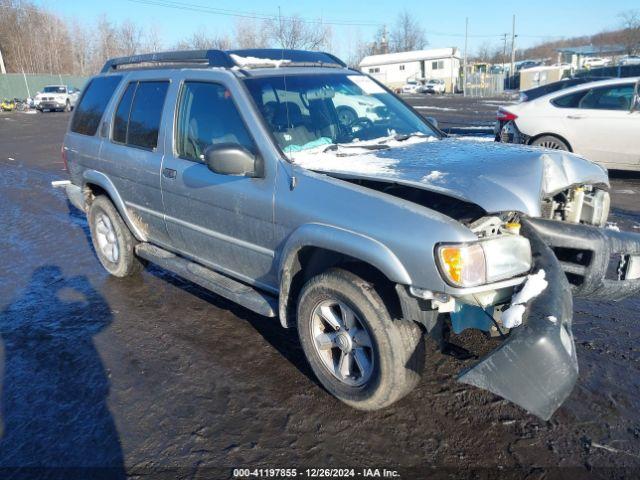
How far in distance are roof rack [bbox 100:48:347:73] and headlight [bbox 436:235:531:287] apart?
7.65 ft

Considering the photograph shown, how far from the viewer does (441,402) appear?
317 cm

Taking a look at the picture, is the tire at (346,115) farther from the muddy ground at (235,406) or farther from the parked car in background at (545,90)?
the parked car in background at (545,90)

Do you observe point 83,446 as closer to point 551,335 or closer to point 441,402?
point 441,402

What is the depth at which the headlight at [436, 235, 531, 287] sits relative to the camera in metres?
2.53

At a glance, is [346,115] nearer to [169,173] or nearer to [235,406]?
[169,173]

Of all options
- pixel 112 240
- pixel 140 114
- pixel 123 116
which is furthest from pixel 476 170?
pixel 112 240

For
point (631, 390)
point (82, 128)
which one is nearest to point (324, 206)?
point (631, 390)

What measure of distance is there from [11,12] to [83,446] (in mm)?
74510

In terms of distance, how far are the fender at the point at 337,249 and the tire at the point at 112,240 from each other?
2.43m

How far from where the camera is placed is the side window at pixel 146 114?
14.1 feet

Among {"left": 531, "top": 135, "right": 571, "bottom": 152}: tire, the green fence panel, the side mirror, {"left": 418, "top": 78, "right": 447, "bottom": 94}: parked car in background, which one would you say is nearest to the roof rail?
the side mirror

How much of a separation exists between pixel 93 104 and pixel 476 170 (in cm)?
414

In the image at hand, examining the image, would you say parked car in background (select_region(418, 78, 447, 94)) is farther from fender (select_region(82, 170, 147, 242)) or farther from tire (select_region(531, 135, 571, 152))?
fender (select_region(82, 170, 147, 242))

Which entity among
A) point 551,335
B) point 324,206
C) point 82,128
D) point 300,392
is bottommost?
point 300,392
